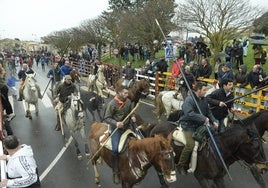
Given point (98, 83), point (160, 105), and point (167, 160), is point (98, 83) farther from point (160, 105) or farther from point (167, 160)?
point (167, 160)

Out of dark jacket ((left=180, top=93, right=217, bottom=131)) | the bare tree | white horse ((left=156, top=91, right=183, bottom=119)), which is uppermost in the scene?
the bare tree

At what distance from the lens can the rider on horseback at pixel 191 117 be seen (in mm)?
6109

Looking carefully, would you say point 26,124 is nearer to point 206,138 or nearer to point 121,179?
point 121,179

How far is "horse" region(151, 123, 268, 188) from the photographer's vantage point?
550 cm

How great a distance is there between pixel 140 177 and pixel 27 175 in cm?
236

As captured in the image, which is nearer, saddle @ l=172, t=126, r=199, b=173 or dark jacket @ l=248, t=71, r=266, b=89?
saddle @ l=172, t=126, r=199, b=173

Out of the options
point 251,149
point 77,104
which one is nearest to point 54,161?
point 77,104

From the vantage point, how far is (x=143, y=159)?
18.9 ft

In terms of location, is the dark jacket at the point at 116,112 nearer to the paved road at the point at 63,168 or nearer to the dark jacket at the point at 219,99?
the paved road at the point at 63,168

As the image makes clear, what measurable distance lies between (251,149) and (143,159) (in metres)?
1.97

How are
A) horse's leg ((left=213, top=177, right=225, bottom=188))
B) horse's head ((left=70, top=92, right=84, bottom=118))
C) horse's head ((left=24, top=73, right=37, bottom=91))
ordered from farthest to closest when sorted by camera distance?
1. horse's head ((left=24, top=73, right=37, bottom=91))
2. horse's head ((left=70, top=92, right=84, bottom=118))
3. horse's leg ((left=213, top=177, right=225, bottom=188))

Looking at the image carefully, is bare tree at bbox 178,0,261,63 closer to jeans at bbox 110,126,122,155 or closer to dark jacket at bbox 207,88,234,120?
dark jacket at bbox 207,88,234,120

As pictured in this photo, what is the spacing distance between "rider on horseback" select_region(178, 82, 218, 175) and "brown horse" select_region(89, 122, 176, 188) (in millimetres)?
729

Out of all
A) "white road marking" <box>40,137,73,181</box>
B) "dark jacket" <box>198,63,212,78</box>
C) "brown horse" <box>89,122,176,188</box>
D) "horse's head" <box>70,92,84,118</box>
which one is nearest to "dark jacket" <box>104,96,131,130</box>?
"brown horse" <box>89,122,176,188</box>
